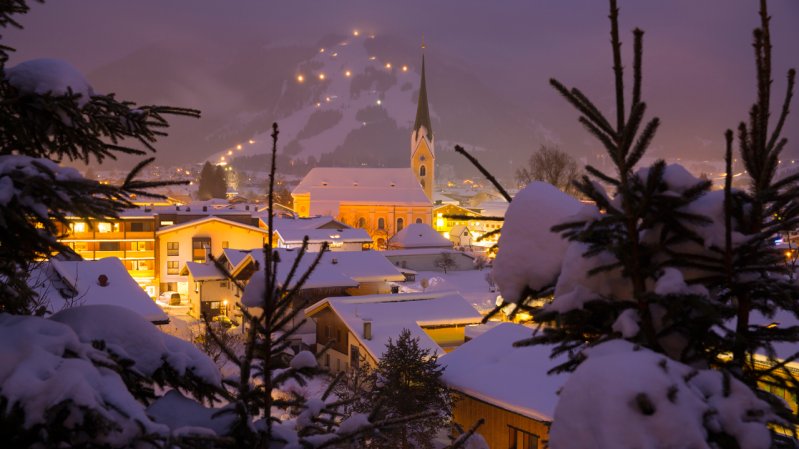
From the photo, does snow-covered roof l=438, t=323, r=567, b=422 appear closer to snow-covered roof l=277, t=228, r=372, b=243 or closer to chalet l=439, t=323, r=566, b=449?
chalet l=439, t=323, r=566, b=449

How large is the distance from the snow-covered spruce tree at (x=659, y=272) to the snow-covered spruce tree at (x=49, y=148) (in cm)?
166

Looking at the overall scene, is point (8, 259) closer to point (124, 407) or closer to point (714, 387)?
point (124, 407)

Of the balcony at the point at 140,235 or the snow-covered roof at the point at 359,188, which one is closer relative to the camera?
the balcony at the point at 140,235

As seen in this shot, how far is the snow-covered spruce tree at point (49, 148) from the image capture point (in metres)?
2.04

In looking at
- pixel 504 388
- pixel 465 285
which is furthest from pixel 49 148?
pixel 465 285

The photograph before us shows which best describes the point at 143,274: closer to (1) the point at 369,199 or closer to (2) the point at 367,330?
(2) the point at 367,330

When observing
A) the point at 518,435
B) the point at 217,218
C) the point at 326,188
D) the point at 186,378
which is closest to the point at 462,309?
the point at 518,435

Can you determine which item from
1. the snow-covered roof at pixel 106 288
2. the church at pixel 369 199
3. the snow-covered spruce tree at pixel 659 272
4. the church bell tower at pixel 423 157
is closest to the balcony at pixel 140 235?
the snow-covered roof at pixel 106 288

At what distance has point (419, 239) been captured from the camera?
156ft

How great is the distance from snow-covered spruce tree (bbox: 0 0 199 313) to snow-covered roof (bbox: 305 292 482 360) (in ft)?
45.9

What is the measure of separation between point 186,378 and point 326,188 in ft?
210

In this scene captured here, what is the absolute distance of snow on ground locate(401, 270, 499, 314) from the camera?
99.9 ft

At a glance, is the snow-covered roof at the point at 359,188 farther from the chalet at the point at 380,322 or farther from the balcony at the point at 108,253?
the chalet at the point at 380,322

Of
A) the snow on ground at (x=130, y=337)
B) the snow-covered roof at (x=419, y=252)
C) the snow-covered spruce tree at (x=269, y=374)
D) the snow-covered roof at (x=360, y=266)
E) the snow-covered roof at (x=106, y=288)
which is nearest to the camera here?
the snow-covered spruce tree at (x=269, y=374)
